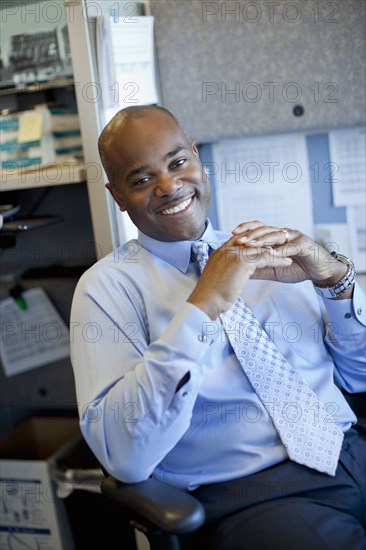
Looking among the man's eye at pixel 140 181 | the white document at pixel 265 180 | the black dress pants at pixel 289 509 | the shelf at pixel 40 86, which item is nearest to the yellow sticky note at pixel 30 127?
the shelf at pixel 40 86

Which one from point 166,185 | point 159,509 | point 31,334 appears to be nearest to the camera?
point 159,509

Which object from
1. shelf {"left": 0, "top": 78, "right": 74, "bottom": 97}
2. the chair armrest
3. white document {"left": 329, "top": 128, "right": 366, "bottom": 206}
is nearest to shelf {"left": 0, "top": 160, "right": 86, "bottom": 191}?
shelf {"left": 0, "top": 78, "right": 74, "bottom": 97}

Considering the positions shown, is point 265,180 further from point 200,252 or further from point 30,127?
point 30,127

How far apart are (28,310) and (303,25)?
1051 mm

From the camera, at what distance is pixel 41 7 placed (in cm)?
167

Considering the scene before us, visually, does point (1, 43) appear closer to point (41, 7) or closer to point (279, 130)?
point (41, 7)

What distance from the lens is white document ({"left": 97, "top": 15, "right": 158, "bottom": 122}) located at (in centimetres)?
142

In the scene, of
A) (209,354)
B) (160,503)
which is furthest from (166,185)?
(160,503)

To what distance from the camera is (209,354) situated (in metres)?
1.20

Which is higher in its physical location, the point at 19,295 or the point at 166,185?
the point at 166,185

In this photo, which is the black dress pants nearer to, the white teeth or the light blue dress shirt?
the light blue dress shirt

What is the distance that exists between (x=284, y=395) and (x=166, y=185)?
0.41 m

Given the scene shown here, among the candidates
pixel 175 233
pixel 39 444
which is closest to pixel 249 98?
pixel 175 233

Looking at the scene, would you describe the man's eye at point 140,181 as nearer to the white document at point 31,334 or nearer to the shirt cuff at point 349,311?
the shirt cuff at point 349,311
